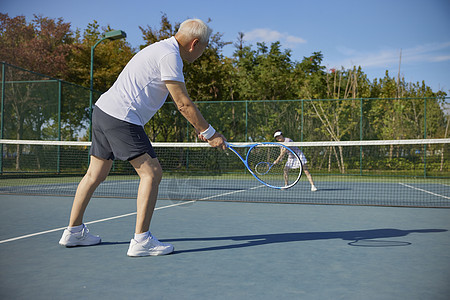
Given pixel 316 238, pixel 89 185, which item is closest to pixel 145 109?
pixel 89 185

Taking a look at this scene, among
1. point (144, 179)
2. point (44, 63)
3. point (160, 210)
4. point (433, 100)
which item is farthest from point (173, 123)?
point (144, 179)

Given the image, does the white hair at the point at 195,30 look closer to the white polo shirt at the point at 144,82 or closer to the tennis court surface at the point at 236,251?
the white polo shirt at the point at 144,82

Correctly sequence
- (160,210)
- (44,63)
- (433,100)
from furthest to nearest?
(44,63)
(433,100)
(160,210)

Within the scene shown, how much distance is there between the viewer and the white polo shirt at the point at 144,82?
3.11 meters

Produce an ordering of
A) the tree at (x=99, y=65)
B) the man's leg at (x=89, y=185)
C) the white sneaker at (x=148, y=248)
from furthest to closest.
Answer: the tree at (x=99, y=65) → the man's leg at (x=89, y=185) → the white sneaker at (x=148, y=248)

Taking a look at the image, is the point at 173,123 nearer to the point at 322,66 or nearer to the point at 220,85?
the point at 220,85

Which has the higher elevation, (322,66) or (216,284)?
(322,66)

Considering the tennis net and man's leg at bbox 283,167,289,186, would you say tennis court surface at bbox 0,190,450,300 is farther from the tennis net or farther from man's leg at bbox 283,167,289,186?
the tennis net

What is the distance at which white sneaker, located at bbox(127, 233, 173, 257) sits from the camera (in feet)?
10.6

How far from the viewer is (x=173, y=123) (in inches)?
667

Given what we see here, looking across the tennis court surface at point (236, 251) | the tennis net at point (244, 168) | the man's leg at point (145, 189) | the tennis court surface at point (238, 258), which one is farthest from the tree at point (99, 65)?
the man's leg at point (145, 189)

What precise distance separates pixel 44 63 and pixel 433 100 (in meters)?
15.4

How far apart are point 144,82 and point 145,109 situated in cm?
20

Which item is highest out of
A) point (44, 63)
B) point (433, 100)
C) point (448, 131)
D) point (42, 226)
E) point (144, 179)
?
point (44, 63)
